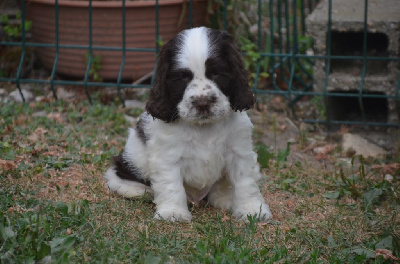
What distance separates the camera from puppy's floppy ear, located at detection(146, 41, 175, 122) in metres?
4.04

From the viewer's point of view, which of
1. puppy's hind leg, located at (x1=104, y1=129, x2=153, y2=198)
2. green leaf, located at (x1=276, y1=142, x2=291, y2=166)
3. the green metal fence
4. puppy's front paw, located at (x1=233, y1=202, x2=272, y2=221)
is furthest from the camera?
the green metal fence

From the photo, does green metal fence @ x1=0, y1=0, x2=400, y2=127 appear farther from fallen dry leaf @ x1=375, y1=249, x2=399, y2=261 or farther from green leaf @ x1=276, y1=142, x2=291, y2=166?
fallen dry leaf @ x1=375, y1=249, x2=399, y2=261

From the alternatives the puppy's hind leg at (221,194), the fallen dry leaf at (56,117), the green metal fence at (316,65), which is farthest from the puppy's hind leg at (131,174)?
the green metal fence at (316,65)

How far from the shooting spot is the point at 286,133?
21.4ft

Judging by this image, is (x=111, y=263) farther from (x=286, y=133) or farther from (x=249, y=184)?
(x=286, y=133)

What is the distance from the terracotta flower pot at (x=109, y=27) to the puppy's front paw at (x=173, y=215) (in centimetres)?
359

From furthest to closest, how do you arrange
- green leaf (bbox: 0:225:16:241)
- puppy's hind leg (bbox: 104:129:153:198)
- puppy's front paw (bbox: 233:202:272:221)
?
puppy's hind leg (bbox: 104:129:153:198)
puppy's front paw (bbox: 233:202:272:221)
green leaf (bbox: 0:225:16:241)

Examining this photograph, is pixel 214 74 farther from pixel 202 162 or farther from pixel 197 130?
pixel 202 162

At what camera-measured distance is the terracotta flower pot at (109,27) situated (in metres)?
7.39

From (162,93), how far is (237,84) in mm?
460

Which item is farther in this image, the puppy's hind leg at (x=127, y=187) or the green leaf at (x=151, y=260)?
the puppy's hind leg at (x=127, y=187)

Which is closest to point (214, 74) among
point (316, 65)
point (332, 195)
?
point (332, 195)

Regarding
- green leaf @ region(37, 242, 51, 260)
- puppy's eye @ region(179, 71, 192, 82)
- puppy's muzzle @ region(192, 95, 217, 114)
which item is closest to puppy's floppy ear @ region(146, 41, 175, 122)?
puppy's eye @ region(179, 71, 192, 82)

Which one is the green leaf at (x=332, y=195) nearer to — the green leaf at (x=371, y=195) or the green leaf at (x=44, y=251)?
the green leaf at (x=371, y=195)
